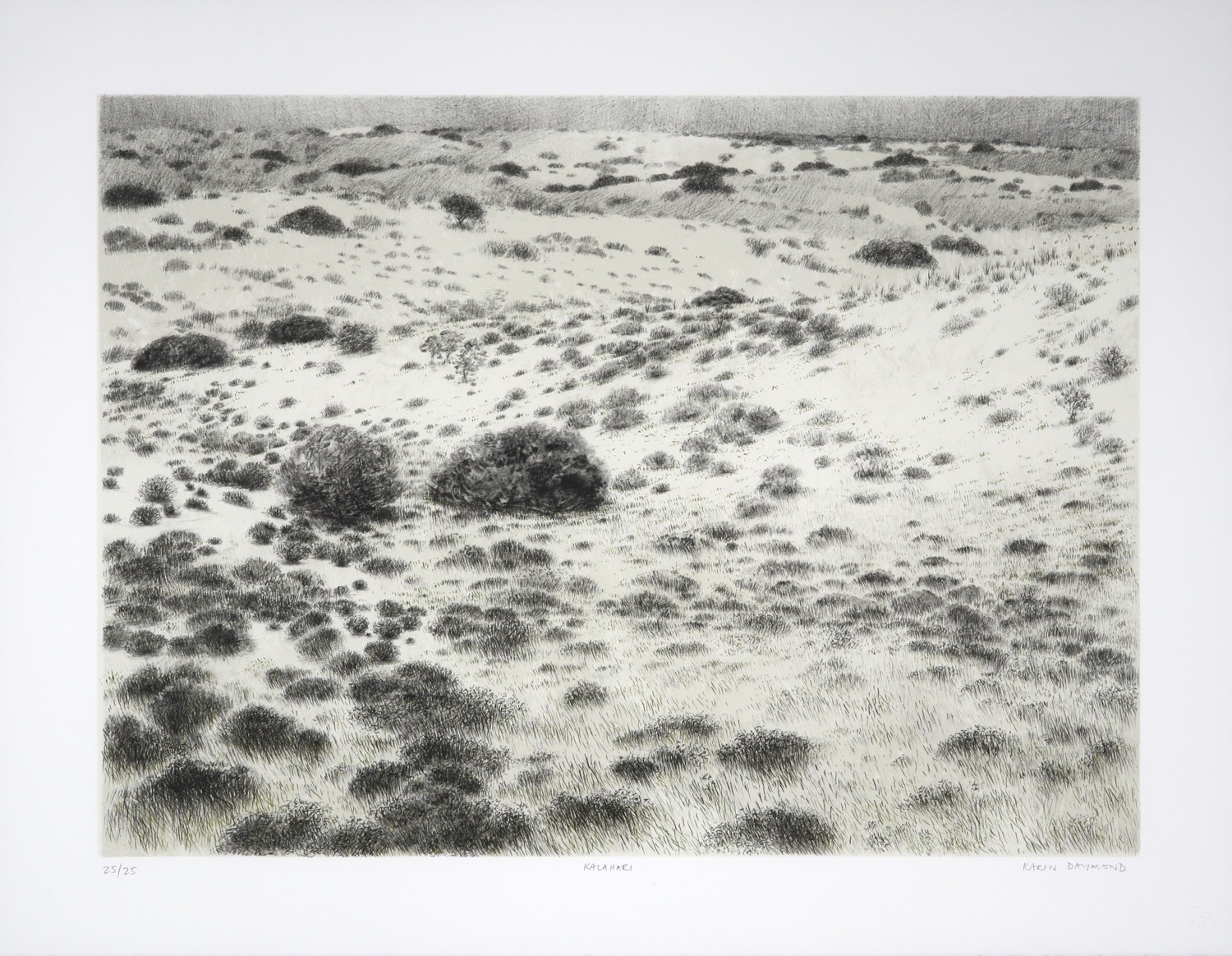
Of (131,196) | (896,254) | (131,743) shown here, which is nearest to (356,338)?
(131,196)

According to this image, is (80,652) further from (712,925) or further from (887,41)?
(887,41)

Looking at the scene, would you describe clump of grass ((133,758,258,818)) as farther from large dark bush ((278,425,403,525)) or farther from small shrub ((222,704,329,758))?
large dark bush ((278,425,403,525))

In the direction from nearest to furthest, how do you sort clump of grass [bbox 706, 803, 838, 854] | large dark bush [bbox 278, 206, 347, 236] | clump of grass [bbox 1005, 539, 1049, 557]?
1. clump of grass [bbox 706, 803, 838, 854]
2. clump of grass [bbox 1005, 539, 1049, 557]
3. large dark bush [bbox 278, 206, 347, 236]

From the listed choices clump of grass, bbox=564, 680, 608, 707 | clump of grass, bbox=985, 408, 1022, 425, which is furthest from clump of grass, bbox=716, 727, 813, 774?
clump of grass, bbox=985, 408, 1022, 425

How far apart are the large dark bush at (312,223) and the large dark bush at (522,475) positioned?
1319mm

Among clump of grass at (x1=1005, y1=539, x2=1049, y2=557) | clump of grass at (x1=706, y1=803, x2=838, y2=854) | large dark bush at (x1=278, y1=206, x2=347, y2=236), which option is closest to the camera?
clump of grass at (x1=706, y1=803, x2=838, y2=854)

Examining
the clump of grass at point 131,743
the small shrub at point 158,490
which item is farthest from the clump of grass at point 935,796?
the small shrub at point 158,490

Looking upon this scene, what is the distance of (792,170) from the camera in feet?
12.8

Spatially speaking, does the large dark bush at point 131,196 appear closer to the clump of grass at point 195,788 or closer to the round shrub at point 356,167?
the round shrub at point 356,167

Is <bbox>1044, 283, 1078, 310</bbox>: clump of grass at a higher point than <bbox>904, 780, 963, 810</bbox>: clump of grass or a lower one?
higher

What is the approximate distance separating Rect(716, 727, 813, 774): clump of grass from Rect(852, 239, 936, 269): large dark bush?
2409 millimetres

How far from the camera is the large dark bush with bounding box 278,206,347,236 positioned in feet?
12.9

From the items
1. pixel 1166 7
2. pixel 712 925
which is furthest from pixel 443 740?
pixel 1166 7

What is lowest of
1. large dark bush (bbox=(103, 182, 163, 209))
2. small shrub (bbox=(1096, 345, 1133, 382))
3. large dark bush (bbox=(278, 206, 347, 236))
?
small shrub (bbox=(1096, 345, 1133, 382))
